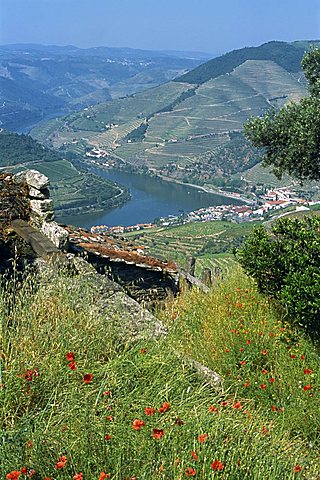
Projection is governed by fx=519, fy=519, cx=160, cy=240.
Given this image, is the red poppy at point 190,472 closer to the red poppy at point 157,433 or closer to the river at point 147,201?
the red poppy at point 157,433

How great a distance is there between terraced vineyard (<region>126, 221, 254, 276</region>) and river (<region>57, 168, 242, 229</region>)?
→ 9612mm

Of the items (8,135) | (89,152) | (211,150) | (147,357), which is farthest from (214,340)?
(89,152)

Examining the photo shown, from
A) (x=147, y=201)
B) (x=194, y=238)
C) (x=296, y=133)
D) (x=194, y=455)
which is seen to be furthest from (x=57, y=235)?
(x=147, y=201)

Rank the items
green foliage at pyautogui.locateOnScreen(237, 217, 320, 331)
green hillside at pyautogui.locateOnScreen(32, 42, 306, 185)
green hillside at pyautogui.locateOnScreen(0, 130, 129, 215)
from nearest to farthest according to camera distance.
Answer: green foliage at pyautogui.locateOnScreen(237, 217, 320, 331)
green hillside at pyautogui.locateOnScreen(0, 130, 129, 215)
green hillside at pyautogui.locateOnScreen(32, 42, 306, 185)

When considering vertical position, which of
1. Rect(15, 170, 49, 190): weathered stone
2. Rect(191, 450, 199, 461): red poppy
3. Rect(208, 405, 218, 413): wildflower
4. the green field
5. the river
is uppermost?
Rect(15, 170, 49, 190): weathered stone

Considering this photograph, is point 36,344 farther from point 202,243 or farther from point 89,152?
point 89,152

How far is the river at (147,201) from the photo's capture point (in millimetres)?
84938

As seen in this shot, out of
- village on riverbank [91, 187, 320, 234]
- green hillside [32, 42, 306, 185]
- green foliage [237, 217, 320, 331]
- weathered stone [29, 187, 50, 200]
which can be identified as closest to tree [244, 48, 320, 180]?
green foliage [237, 217, 320, 331]

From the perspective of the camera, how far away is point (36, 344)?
424 cm

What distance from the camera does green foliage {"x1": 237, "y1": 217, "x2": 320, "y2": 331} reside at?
596 centimetres

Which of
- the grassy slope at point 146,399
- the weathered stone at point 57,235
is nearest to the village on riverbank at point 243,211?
the weathered stone at point 57,235

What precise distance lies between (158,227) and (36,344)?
257ft

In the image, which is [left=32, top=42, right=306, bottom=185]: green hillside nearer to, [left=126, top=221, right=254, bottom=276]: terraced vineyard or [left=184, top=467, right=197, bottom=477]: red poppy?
[left=126, top=221, right=254, bottom=276]: terraced vineyard

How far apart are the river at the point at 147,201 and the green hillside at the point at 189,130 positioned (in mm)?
7342
